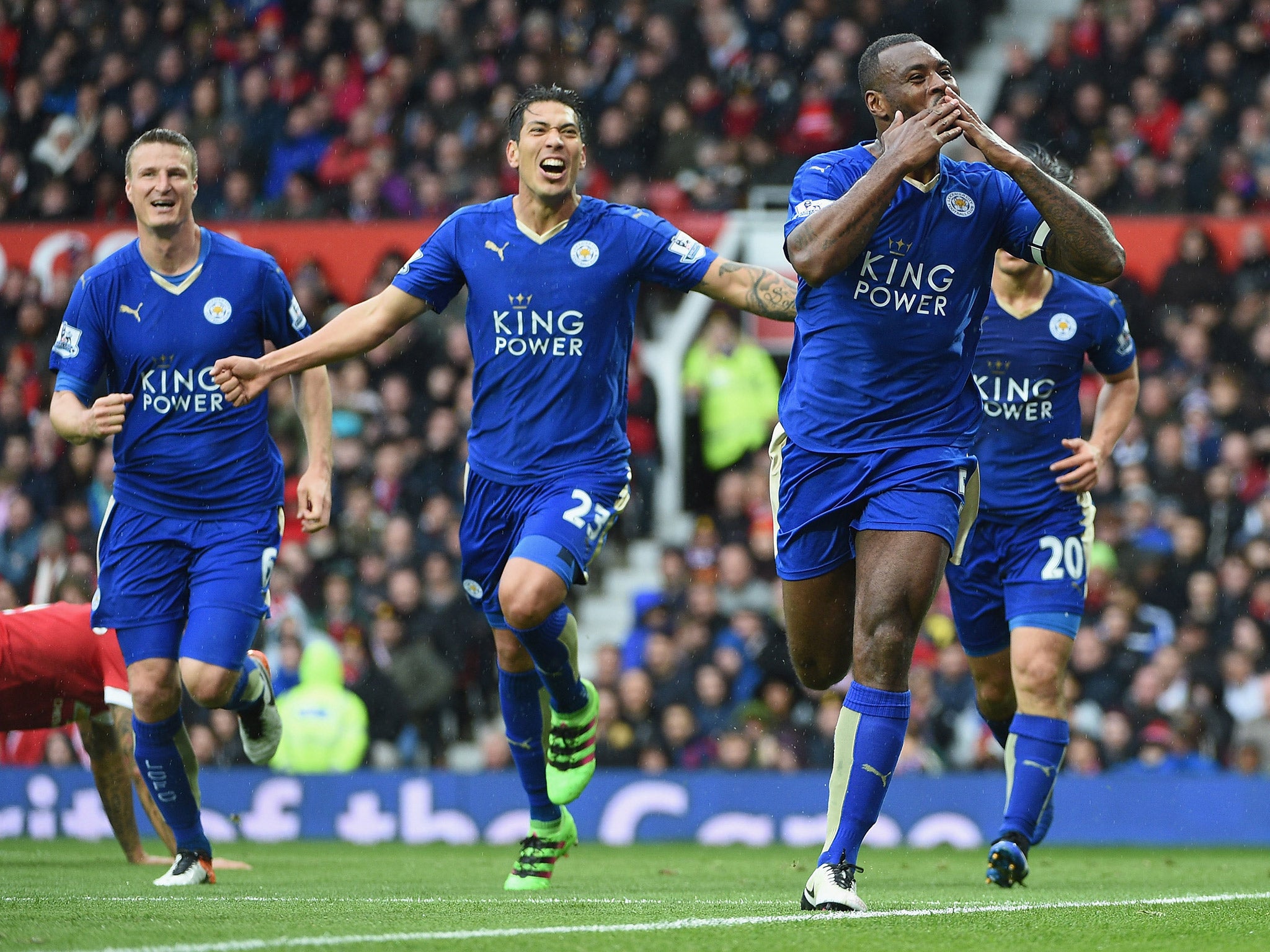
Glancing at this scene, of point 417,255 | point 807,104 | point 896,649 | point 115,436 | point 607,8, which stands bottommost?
point 896,649

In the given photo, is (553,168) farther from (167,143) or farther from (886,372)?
(886,372)

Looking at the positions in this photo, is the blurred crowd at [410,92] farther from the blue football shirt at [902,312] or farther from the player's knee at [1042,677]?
the blue football shirt at [902,312]

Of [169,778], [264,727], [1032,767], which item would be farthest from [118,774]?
[1032,767]

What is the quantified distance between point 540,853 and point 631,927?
2444 mm

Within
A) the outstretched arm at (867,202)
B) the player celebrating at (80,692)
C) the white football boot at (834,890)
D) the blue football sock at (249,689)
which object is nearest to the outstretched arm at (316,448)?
the blue football sock at (249,689)

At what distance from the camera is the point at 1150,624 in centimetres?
1257

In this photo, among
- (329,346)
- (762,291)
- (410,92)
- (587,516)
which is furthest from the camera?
(410,92)

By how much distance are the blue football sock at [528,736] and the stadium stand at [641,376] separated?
5.39m

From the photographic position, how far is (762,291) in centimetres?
661

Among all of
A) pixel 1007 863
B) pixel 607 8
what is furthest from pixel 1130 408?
pixel 607 8

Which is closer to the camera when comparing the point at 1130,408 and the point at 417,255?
the point at 417,255

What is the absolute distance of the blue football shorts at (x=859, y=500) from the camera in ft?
17.7

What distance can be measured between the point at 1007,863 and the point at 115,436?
3.94 m

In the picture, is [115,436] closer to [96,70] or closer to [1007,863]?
[1007,863]
